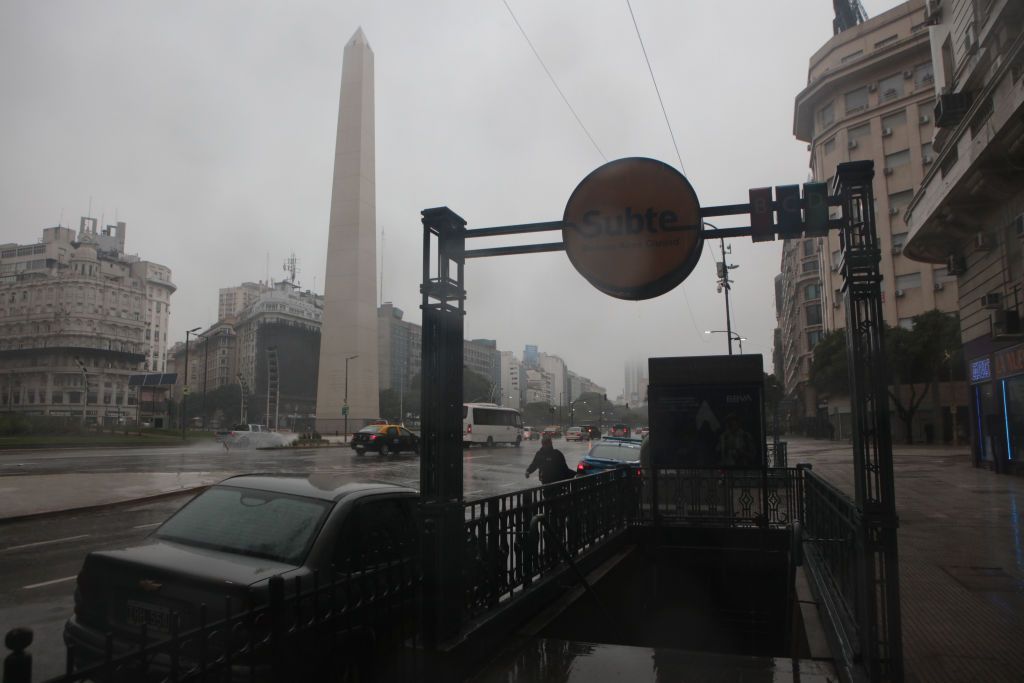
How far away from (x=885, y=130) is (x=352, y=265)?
4454cm

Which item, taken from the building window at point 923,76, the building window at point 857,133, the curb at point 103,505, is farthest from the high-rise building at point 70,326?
the building window at point 923,76

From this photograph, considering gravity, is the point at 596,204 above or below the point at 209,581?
above

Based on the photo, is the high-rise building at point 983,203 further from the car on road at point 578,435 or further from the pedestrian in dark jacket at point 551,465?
the car on road at point 578,435

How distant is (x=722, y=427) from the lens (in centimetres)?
1017

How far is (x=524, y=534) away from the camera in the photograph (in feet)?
19.6

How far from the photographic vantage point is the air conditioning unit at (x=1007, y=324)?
17.2 meters

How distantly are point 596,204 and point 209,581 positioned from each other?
3592mm

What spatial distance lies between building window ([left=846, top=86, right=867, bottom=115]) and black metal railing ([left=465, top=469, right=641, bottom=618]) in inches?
2354

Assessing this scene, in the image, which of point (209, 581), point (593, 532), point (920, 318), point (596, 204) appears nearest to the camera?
point (209, 581)

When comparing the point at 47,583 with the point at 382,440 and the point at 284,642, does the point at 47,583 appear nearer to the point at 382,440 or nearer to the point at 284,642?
the point at 284,642

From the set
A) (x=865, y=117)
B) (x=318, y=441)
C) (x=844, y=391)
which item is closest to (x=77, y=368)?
(x=318, y=441)

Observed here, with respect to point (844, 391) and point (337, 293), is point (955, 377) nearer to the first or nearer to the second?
point (844, 391)

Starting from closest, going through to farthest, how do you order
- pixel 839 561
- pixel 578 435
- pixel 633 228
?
pixel 633 228
pixel 839 561
pixel 578 435

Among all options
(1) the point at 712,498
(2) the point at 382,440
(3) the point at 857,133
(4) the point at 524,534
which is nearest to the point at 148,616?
(4) the point at 524,534
